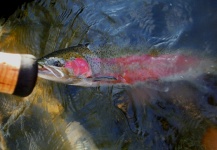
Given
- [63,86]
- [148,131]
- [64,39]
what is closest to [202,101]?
[148,131]

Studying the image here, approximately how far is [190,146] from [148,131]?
0.40m

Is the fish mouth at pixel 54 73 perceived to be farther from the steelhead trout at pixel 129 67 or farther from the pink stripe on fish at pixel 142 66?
the pink stripe on fish at pixel 142 66

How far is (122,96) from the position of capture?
10.4 feet

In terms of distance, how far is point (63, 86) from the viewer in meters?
3.27

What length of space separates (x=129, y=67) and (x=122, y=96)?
295 millimetres

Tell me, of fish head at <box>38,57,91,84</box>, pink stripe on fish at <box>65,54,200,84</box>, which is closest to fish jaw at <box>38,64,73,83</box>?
fish head at <box>38,57,91,84</box>

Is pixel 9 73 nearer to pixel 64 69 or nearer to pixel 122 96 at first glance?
pixel 64 69

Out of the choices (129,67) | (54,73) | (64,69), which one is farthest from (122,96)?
(54,73)

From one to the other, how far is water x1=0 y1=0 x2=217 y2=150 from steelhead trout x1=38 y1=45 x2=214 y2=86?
8 cm

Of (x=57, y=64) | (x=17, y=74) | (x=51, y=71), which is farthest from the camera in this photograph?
(x=57, y=64)

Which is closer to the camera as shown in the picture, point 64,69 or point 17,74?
point 17,74

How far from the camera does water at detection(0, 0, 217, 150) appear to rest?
2979 mm

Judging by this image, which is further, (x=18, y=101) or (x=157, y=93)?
(x=18, y=101)

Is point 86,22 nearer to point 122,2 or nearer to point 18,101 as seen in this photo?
point 122,2
